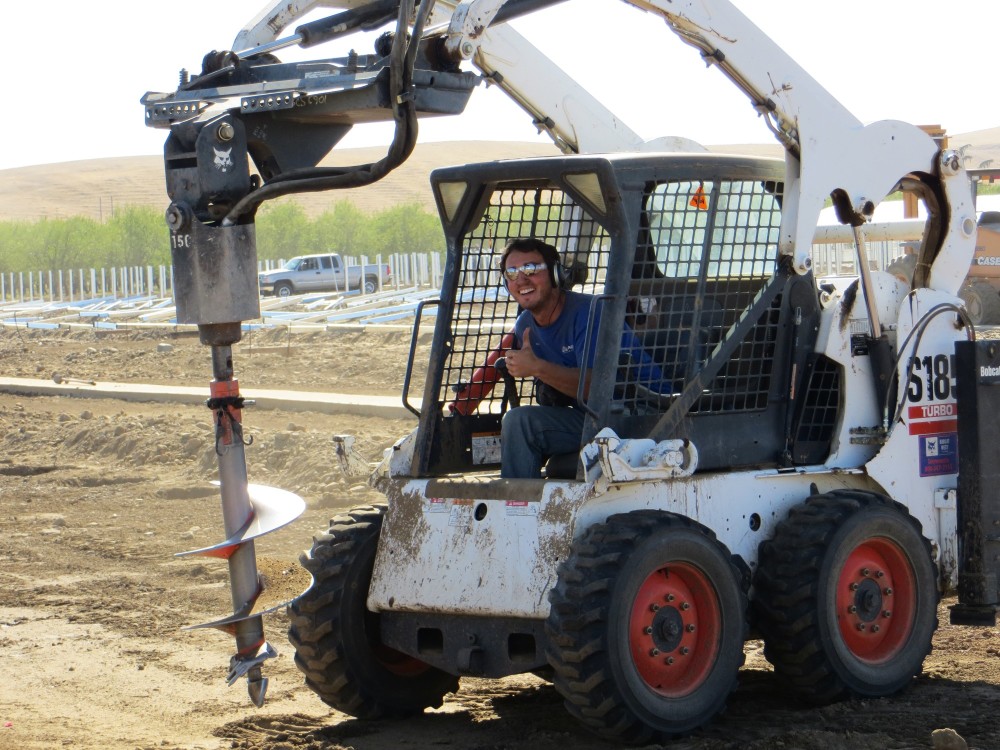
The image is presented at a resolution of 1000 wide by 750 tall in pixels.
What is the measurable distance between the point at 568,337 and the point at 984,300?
20.5 m

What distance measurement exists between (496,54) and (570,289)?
1309 mm

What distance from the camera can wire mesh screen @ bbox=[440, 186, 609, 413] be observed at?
691 cm

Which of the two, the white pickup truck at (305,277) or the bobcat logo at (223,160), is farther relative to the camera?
the white pickup truck at (305,277)

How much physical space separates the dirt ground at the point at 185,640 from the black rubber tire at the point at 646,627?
19cm

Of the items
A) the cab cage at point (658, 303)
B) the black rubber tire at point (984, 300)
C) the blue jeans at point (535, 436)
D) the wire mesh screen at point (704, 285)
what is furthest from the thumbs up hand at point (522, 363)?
the black rubber tire at point (984, 300)

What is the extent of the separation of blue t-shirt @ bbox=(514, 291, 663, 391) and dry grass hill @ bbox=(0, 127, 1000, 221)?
10402 centimetres

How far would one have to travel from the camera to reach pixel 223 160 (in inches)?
219

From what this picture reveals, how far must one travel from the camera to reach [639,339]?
20.8 feet

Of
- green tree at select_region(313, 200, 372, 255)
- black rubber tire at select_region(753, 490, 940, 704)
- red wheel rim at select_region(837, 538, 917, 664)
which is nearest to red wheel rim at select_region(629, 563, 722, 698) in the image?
black rubber tire at select_region(753, 490, 940, 704)

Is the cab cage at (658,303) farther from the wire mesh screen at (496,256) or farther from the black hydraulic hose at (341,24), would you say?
the black hydraulic hose at (341,24)

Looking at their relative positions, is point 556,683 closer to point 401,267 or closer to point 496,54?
point 496,54

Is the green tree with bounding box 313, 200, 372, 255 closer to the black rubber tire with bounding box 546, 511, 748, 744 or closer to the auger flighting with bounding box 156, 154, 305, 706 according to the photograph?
the auger flighting with bounding box 156, 154, 305, 706

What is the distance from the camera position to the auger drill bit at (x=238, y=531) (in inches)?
228

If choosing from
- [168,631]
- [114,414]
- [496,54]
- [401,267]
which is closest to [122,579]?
[168,631]
